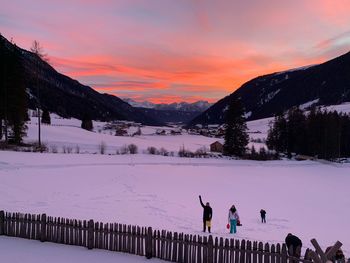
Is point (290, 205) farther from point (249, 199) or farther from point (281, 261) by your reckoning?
point (281, 261)

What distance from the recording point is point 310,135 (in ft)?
300

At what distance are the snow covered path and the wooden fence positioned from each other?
220 inches

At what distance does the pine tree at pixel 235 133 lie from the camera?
7588 centimetres

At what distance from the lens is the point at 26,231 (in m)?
16.3

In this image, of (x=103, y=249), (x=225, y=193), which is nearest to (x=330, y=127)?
(x=225, y=193)

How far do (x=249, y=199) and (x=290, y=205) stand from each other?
352 cm

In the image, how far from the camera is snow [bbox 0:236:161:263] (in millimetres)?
13836

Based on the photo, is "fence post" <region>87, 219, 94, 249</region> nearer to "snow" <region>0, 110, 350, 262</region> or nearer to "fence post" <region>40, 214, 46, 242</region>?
"snow" <region>0, 110, 350, 262</region>

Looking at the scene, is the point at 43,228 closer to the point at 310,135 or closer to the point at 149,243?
the point at 149,243

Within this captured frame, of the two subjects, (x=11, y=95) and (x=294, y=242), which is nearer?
(x=294, y=242)

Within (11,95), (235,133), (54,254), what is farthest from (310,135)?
(54,254)

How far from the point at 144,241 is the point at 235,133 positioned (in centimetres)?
6317

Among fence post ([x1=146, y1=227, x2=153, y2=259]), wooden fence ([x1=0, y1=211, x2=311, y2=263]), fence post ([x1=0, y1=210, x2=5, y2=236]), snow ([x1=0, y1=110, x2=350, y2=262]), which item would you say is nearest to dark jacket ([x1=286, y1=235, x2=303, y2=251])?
wooden fence ([x1=0, y1=211, x2=311, y2=263])

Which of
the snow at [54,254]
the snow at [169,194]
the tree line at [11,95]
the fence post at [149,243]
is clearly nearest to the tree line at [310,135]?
the snow at [169,194]
